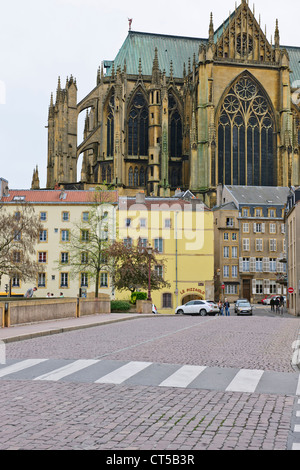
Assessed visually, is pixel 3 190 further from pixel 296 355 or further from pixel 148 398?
pixel 148 398

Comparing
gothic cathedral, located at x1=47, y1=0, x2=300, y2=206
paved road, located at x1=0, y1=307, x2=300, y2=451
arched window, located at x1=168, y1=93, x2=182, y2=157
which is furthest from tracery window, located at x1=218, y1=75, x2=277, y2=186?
paved road, located at x1=0, y1=307, x2=300, y2=451

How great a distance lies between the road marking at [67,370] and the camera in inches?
360

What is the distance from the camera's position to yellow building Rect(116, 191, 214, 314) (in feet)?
177

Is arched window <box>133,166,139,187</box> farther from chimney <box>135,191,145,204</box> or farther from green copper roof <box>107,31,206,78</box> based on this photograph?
chimney <box>135,191,145,204</box>

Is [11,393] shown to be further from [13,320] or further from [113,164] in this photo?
[113,164]

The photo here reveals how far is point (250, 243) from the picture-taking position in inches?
2648

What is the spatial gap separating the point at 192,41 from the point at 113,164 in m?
28.7

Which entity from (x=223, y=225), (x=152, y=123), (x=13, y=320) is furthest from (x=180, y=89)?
(x=13, y=320)

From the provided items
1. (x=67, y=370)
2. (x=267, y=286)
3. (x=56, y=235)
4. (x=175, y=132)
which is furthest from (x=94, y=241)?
(x=67, y=370)

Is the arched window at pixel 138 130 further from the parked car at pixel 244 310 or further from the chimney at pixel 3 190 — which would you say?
the parked car at pixel 244 310

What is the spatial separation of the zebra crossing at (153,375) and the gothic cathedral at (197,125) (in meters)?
55.3

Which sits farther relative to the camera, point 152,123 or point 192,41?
point 192,41

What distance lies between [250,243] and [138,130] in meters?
20.0
